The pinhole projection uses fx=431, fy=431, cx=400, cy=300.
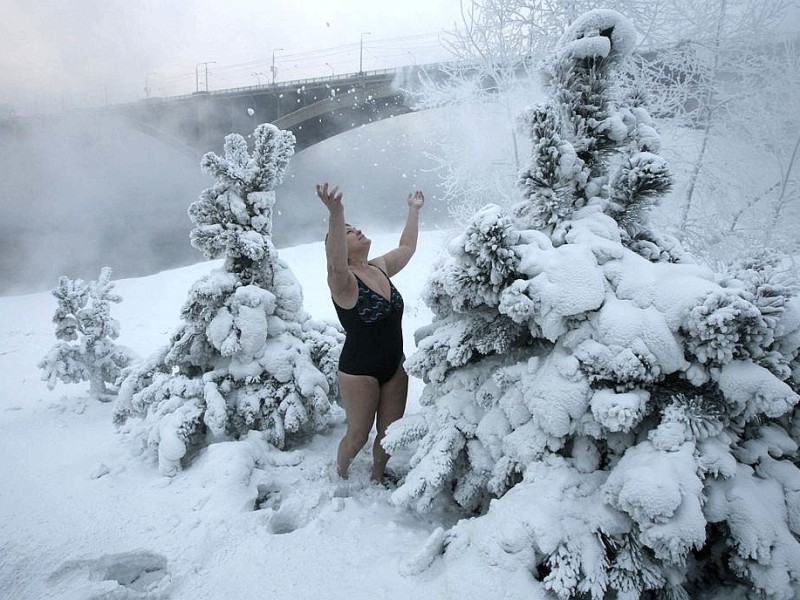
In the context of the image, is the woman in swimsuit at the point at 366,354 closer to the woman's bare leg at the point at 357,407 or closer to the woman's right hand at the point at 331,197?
the woman's bare leg at the point at 357,407

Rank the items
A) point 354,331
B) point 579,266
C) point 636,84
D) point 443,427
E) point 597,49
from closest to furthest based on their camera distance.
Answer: point 579,266
point 597,49
point 443,427
point 354,331
point 636,84

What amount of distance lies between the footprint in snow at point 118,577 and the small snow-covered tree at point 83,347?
360 centimetres

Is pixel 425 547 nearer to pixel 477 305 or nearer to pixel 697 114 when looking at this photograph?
pixel 477 305

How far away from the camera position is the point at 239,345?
2.82m

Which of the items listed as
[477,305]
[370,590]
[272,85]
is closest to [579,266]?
[477,305]

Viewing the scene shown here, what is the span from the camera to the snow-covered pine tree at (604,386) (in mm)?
1373

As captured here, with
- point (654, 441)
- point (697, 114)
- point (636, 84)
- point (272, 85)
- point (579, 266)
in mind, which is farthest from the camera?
point (272, 85)

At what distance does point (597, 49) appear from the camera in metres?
1.90

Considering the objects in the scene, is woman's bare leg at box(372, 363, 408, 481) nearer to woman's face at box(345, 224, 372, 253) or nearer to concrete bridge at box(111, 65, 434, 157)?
woman's face at box(345, 224, 372, 253)

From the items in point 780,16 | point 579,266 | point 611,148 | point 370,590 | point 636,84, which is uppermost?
point 780,16

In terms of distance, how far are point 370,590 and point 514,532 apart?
55 cm

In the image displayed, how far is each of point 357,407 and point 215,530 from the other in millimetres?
953

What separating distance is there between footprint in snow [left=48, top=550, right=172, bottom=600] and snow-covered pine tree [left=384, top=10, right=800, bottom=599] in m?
1.00

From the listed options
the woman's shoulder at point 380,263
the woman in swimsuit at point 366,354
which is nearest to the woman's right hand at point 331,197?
the woman in swimsuit at point 366,354
